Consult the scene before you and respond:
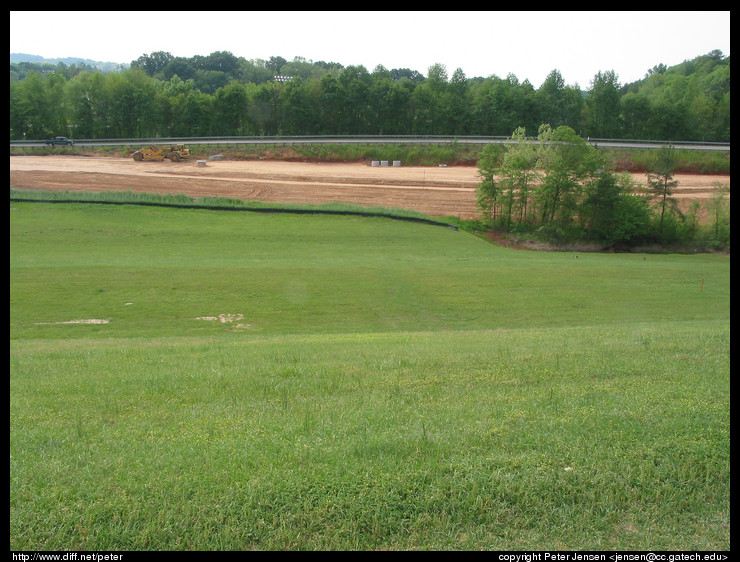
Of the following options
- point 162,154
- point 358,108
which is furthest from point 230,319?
point 358,108

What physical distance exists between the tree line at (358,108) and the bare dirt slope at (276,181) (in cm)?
1936

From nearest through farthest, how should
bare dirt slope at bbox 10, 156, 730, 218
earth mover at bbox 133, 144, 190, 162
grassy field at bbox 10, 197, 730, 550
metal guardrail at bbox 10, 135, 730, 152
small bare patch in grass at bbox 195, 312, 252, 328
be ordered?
1. grassy field at bbox 10, 197, 730, 550
2. small bare patch in grass at bbox 195, 312, 252, 328
3. bare dirt slope at bbox 10, 156, 730, 218
4. earth mover at bbox 133, 144, 190, 162
5. metal guardrail at bbox 10, 135, 730, 152

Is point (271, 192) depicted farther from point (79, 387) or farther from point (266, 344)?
point (79, 387)

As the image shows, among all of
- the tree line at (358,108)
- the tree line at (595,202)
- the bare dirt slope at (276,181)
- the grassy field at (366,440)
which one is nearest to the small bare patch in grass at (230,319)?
the grassy field at (366,440)

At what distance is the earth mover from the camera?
66.7 m

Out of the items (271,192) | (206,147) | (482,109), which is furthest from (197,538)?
(482,109)

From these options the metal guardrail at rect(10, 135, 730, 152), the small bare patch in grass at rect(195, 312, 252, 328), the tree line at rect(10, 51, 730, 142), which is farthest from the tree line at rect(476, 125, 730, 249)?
the tree line at rect(10, 51, 730, 142)

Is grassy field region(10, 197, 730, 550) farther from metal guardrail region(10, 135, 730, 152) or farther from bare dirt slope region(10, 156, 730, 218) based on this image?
metal guardrail region(10, 135, 730, 152)

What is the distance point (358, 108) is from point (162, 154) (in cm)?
3640

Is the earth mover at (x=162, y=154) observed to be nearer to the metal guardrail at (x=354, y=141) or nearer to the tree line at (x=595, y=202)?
the metal guardrail at (x=354, y=141)

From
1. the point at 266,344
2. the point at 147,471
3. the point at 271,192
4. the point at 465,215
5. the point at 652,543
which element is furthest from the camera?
the point at 271,192

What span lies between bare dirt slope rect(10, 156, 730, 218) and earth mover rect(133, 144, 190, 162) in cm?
117

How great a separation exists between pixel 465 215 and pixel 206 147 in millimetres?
42900

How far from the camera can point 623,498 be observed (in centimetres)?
513
